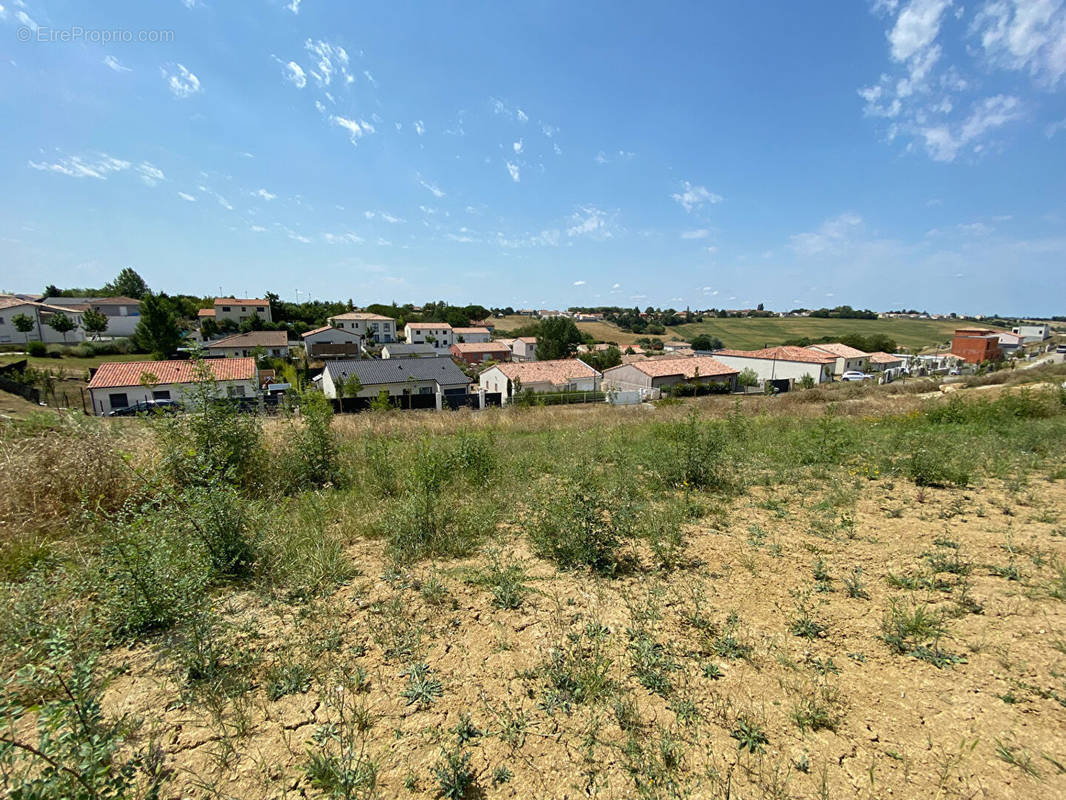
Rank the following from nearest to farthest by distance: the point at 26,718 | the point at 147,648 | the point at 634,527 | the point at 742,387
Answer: the point at 26,718
the point at 147,648
the point at 634,527
the point at 742,387

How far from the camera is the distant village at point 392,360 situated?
24.1m

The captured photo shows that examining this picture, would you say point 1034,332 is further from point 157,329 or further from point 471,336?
point 157,329

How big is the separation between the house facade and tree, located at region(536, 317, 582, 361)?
1034 inches

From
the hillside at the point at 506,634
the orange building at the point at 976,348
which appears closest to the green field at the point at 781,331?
the orange building at the point at 976,348

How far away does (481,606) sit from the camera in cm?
334

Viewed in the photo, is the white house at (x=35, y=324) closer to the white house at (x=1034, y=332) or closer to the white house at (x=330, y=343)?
the white house at (x=330, y=343)

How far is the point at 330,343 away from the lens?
163 feet

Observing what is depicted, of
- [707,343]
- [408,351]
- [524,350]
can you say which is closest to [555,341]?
[524,350]

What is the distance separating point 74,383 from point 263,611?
37.4m

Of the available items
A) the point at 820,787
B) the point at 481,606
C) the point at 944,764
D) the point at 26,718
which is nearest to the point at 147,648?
the point at 26,718

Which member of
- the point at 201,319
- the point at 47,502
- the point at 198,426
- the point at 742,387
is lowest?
the point at 742,387

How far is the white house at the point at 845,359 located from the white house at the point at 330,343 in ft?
172

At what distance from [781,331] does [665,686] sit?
92004 millimetres

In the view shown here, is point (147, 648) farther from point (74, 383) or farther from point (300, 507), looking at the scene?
point (74, 383)
